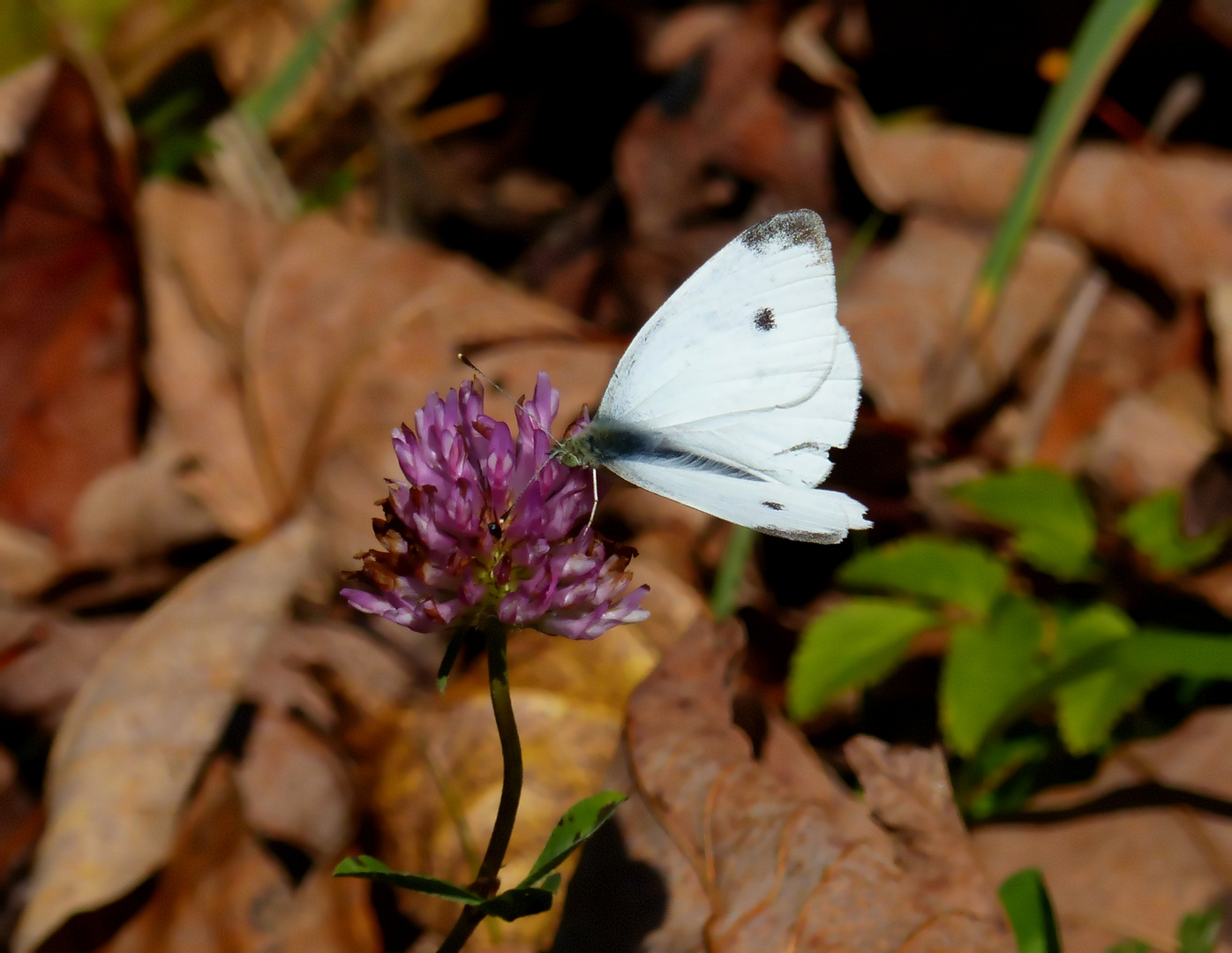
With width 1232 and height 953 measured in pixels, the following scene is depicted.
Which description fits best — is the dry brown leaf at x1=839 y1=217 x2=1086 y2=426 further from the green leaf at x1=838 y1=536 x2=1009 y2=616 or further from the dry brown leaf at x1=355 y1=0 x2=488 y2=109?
the dry brown leaf at x1=355 y1=0 x2=488 y2=109

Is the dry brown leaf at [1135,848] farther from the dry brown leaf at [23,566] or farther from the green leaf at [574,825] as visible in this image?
the dry brown leaf at [23,566]

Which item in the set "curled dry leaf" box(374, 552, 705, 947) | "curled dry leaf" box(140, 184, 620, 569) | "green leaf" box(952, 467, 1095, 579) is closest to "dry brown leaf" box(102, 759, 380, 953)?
"curled dry leaf" box(374, 552, 705, 947)

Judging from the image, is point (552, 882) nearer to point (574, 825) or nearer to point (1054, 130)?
point (574, 825)

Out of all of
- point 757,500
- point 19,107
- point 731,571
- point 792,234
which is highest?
point 792,234

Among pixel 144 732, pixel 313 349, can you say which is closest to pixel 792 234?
pixel 144 732

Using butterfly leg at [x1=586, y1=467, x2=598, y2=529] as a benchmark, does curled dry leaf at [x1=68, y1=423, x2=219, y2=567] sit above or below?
below

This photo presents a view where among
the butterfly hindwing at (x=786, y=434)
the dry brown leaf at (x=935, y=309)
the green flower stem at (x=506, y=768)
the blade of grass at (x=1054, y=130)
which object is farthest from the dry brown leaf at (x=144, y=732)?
the blade of grass at (x=1054, y=130)
